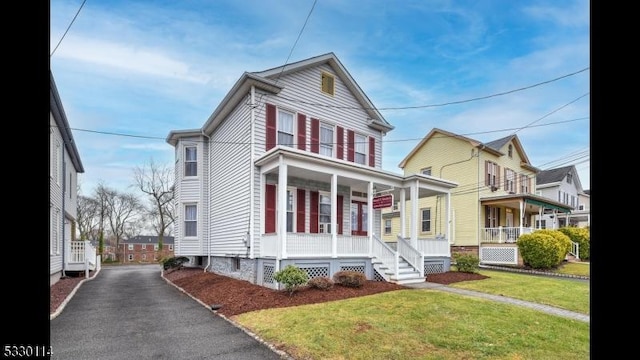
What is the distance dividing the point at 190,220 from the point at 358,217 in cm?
765

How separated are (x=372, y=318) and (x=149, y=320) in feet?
16.2

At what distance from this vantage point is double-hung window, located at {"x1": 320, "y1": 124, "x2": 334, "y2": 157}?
1491cm

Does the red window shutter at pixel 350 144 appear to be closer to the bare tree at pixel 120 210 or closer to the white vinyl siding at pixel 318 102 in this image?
the white vinyl siding at pixel 318 102

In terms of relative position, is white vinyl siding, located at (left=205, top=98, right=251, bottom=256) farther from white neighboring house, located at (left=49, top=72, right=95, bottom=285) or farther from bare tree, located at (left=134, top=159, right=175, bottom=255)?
bare tree, located at (left=134, top=159, right=175, bottom=255)

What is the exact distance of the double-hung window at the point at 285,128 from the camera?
1369cm

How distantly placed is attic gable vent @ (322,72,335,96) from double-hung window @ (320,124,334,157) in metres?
1.48

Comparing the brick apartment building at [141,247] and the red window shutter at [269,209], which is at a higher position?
the red window shutter at [269,209]

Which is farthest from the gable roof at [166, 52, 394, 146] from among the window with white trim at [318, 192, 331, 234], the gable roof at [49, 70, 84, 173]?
the window with white trim at [318, 192, 331, 234]

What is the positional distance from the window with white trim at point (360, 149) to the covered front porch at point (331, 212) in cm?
131

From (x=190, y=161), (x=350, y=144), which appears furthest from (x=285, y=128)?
(x=190, y=161)

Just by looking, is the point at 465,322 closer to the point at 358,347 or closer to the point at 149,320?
the point at 358,347

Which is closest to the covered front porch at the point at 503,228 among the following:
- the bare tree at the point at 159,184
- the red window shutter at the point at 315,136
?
the red window shutter at the point at 315,136
